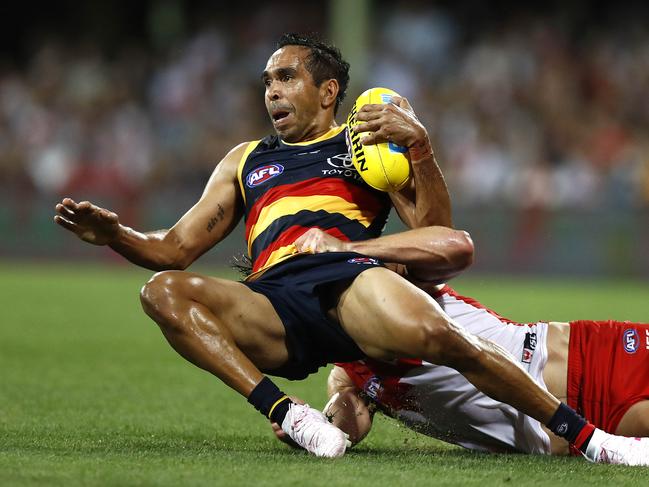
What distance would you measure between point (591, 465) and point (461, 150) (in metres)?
12.1

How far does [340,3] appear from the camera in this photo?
17.3 metres

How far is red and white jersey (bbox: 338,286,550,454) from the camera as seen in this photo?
4.71 meters

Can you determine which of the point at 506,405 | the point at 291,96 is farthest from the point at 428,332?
the point at 291,96

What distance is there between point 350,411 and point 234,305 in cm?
73

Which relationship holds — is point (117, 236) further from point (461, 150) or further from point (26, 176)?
point (26, 176)

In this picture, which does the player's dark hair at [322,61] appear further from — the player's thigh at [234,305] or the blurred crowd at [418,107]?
the blurred crowd at [418,107]

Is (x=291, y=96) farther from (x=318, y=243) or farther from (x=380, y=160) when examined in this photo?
(x=318, y=243)

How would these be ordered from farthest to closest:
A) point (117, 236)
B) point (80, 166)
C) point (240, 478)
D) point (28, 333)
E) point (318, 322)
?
1. point (80, 166)
2. point (28, 333)
3. point (117, 236)
4. point (318, 322)
5. point (240, 478)

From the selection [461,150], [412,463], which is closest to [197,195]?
[461,150]

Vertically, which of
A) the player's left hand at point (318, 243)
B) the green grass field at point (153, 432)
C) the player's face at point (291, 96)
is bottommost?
the green grass field at point (153, 432)

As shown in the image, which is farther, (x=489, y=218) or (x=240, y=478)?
(x=489, y=218)

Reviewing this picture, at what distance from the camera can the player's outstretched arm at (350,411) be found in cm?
488

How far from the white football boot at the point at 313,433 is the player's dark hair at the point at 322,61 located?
5.74 feet

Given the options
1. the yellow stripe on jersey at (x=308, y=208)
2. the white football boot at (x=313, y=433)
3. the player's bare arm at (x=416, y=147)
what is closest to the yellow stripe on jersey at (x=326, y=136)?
the yellow stripe on jersey at (x=308, y=208)
